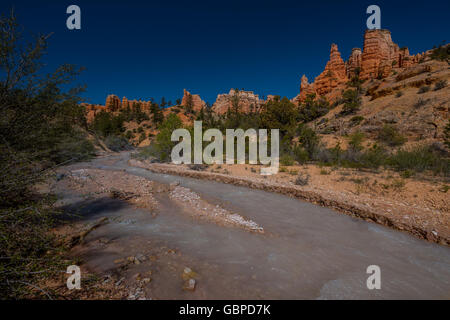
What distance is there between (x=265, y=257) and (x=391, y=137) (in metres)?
19.6

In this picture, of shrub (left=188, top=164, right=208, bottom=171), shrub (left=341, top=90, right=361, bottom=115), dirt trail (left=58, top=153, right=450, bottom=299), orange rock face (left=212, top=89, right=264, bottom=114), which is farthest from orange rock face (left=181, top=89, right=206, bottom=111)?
dirt trail (left=58, top=153, right=450, bottom=299)

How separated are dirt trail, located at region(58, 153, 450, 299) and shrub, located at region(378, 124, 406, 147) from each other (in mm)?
15054

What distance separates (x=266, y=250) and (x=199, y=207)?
364 centimetres

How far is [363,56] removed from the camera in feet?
154

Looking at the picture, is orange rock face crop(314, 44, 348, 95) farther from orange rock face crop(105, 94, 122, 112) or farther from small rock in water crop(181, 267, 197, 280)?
orange rock face crop(105, 94, 122, 112)

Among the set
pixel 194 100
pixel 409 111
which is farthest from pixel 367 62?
pixel 194 100

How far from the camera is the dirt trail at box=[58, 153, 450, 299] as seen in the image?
3.32 metres

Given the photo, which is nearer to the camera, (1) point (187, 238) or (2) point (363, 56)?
(1) point (187, 238)

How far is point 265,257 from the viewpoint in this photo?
4.29 metres

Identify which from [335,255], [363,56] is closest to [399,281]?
[335,255]

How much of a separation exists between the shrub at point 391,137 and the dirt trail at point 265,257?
49.4 ft

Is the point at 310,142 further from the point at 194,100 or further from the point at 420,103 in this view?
the point at 194,100

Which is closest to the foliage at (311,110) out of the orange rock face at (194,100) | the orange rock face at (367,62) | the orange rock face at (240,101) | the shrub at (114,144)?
the orange rock face at (367,62)
